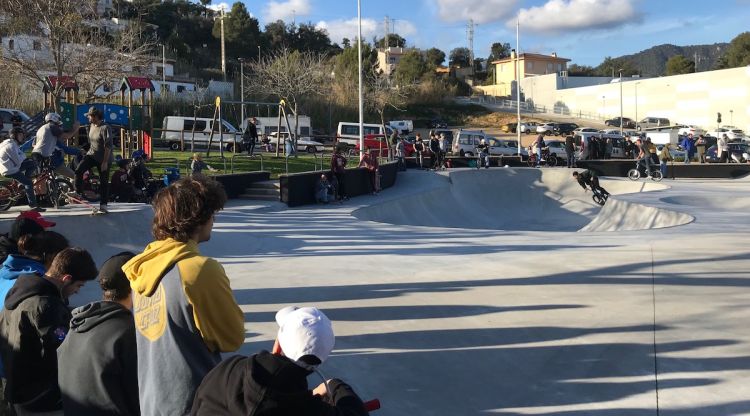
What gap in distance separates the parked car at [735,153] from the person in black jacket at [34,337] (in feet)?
119

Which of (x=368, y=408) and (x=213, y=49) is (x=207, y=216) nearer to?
(x=368, y=408)

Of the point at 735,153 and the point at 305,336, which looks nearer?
the point at 305,336

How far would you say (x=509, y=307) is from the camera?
708 centimetres

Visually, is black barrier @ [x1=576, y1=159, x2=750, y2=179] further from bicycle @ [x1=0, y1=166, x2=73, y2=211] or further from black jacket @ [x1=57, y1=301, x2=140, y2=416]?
black jacket @ [x1=57, y1=301, x2=140, y2=416]

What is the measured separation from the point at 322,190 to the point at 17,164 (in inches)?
376

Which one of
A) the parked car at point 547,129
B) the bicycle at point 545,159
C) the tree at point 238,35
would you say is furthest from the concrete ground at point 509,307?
the tree at point 238,35

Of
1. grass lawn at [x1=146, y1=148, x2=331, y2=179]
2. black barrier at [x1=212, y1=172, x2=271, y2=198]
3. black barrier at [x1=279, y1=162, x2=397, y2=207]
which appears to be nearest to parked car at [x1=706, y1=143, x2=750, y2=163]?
grass lawn at [x1=146, y1=148, x2=331, y2=179]

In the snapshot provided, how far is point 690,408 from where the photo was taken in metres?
4.69

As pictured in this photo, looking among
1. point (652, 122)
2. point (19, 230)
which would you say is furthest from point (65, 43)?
point (652, 122)

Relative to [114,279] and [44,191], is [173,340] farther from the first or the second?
[44,191]

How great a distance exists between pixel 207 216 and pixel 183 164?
68.3 ft

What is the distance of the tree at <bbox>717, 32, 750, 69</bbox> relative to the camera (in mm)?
94125

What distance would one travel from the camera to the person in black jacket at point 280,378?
6.35 feet

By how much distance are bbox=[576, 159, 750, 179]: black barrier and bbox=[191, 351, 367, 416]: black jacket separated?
97.4 feet
